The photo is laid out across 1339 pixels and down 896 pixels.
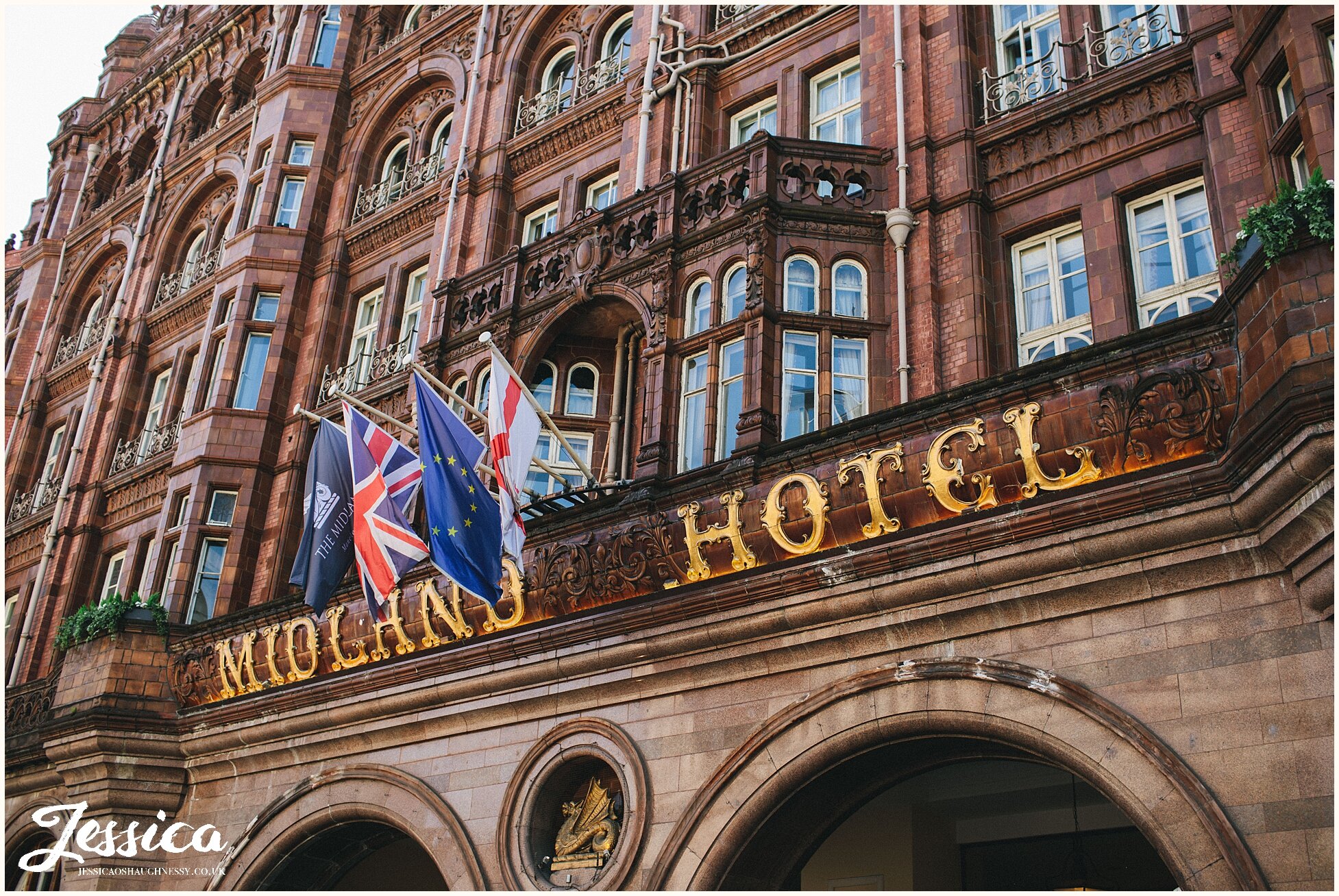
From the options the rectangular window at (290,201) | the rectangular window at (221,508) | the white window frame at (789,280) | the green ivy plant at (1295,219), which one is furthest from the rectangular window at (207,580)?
the green ivy plant at (1295,219)

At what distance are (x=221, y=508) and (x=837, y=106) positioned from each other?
1419 cm

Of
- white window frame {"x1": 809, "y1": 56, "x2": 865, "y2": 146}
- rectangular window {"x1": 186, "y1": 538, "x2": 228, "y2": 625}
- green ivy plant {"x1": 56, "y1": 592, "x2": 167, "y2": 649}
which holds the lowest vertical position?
green ivy plant {"x1": 56, "y1": 592, "x2": 167, "y2": 649}

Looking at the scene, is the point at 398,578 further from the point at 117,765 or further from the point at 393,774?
the point at 117,765

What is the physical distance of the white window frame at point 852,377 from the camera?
16.4 meters

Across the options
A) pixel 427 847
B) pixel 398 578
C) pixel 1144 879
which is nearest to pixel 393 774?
pixel 427 847

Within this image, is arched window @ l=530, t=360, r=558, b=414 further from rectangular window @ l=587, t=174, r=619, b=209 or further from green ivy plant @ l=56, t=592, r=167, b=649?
green ivy plant @ l=56, t=592, r=167, b=649

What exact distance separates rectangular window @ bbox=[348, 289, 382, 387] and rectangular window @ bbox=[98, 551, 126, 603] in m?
6.80

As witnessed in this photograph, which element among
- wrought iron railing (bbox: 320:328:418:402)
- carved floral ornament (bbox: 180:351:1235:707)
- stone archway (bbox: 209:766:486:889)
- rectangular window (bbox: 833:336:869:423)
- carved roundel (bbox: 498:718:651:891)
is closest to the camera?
carved floral ornament (bbox: 180:351:1235:707)

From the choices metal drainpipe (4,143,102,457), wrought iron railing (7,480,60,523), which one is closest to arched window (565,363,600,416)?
wrought iron railing (7,480,60,523)

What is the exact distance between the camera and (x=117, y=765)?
19.7m

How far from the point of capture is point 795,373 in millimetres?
16688

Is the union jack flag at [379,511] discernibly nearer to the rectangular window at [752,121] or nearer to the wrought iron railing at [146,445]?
the rectangular window at [752,121]

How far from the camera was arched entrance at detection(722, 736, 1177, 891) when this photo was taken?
16.1 metres

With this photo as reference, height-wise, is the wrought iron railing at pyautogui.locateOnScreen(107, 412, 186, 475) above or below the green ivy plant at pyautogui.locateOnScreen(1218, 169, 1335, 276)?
above
